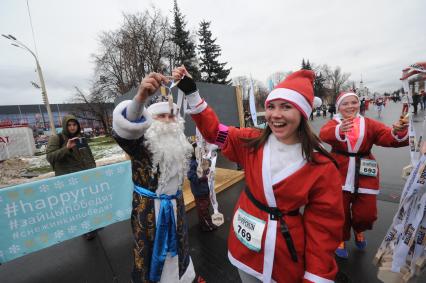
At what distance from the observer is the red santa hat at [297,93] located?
130cm

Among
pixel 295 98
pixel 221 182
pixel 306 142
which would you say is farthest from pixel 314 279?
pixel 221 182

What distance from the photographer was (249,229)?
1397mm

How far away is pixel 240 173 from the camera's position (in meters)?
6.07

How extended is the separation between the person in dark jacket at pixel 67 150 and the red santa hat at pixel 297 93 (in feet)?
10.2

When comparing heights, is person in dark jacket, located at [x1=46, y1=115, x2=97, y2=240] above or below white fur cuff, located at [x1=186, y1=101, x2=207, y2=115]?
below

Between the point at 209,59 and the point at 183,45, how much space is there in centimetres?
406

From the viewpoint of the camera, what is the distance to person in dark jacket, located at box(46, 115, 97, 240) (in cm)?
323

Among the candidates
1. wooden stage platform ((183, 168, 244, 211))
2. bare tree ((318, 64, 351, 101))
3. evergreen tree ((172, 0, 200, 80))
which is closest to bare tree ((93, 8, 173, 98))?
evergreen tree ((172, 0, 200, 80))

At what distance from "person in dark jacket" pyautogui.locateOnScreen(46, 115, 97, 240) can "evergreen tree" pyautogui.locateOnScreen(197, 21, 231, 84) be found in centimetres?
2375

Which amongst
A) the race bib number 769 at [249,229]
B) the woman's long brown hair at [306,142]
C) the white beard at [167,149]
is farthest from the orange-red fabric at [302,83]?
the white beard at [167,149]

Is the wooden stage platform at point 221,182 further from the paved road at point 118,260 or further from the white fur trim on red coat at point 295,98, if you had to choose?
the white fur trim on red coat at point 295,98

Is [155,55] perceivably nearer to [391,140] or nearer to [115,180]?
[115,180]

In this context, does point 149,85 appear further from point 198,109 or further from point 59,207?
point 59,207

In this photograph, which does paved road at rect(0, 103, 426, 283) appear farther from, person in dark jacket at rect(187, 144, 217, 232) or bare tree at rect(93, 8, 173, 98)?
bare tree at rect(93, 8, 173, 98)
